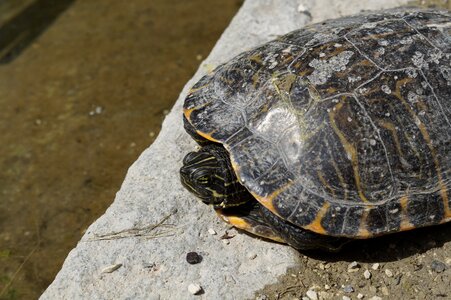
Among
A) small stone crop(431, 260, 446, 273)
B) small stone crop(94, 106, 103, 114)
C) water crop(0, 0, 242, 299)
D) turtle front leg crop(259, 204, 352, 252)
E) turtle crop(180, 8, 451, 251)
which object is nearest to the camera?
turtle crop(180, 8, 451, 251)

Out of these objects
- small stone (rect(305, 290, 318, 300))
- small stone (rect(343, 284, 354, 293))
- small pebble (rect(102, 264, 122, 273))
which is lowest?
small stone (rect(343, 284, 354, 293))

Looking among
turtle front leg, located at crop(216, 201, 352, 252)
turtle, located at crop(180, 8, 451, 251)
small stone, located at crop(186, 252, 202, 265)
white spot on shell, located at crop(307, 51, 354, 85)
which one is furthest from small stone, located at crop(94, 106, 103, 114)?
Answer: white spot on shell, located at crop(307, 51, 354, 85)

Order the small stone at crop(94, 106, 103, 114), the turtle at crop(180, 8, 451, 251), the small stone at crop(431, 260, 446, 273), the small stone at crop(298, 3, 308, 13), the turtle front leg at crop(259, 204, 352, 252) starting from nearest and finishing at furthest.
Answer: the turtle at crop(180, 8, 451, 251) → the turtle front leg at crop(259, 204, 352, 252) → the small stone at crop(431, 260, 446, 273) → the small stone at crop(298, 3, 308, 13) → the small stone at crop(94, 106, 103, 114)

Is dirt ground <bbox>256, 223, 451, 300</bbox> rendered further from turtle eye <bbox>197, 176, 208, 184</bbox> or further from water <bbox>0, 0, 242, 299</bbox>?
water <bbox>0, 0, 242, 299</bbox>

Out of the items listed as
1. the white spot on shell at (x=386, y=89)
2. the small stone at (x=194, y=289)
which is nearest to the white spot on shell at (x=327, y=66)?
the white spot on shell at (x=386, y=89)

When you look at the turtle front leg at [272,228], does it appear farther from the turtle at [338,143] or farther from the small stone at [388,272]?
the small stone at [388,272]

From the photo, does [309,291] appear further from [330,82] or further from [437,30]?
[437,30]
